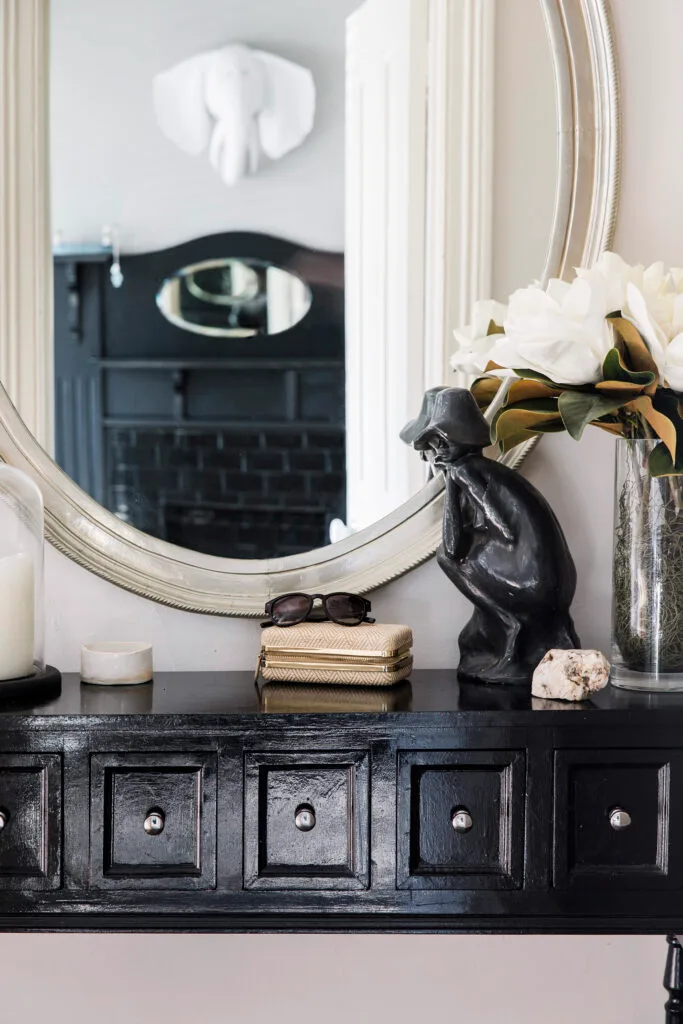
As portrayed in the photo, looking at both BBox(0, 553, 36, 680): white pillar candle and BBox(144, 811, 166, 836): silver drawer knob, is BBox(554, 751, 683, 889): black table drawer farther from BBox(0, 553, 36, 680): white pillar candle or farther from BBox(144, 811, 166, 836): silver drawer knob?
BBox(0, 553, 36, 680): white pillar candle

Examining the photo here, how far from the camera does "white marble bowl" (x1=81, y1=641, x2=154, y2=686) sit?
1240 millimetres

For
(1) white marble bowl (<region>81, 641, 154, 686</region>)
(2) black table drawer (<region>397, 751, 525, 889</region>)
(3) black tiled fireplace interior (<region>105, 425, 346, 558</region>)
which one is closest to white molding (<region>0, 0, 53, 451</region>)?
(3) black tiled fireplace interior (<region>105, 425, 346, 558</region>)

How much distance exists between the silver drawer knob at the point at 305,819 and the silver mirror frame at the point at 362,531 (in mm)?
334

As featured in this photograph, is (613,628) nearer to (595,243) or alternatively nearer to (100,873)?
(595,243)

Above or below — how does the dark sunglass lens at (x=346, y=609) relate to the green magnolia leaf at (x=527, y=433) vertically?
below

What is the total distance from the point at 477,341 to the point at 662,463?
0.27 metres

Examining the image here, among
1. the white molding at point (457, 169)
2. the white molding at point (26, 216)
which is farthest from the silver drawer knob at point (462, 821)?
the white molding at point (26, 216)

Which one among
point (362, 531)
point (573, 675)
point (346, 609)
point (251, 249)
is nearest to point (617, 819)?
point (573, 675)

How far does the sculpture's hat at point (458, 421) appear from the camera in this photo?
1226mm

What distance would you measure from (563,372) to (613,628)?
1.10 ft

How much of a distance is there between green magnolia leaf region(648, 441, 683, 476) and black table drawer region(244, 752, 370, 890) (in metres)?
0.46
